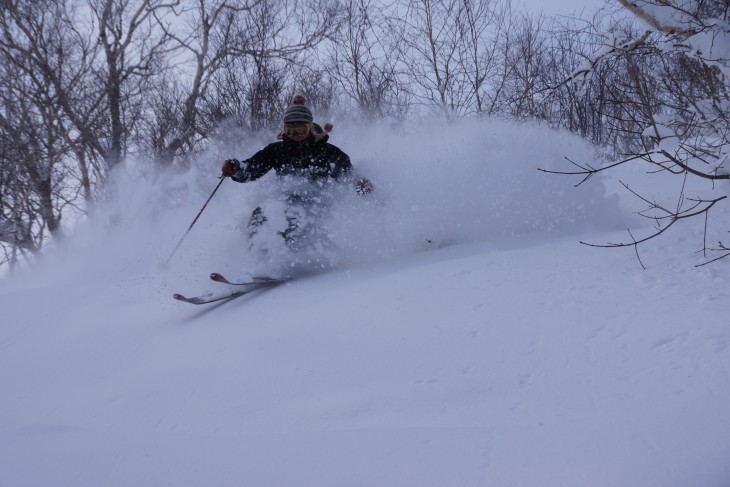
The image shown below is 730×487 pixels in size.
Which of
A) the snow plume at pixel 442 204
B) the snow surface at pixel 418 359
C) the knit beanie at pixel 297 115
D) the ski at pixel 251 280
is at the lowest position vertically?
the snow surface at pixel 418 359

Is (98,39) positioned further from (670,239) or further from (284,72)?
(670,239)

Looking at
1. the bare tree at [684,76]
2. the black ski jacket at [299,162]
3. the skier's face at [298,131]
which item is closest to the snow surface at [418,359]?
the black ski jacket at [299,162]

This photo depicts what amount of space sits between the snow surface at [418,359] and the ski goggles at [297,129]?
0.92 m

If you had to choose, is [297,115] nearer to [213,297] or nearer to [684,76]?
[213,297]

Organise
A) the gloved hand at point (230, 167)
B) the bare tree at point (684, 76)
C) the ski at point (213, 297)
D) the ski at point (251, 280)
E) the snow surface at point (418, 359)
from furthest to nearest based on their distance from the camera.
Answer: the gloved hand at point (230, 167) → the ski at point (251, 280) → the ski at point (213, 297) → the bare tree at point (684, 76) → the snow surface at point (418, 359)

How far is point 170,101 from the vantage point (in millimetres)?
13539

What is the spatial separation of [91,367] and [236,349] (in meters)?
0.96

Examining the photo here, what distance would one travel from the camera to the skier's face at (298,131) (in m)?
5.03

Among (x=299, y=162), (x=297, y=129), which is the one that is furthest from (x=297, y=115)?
(x=299, y=162)

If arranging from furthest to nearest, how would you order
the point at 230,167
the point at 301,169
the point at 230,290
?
the point at 301,169 → the point at 230,167 → the point at 230,290

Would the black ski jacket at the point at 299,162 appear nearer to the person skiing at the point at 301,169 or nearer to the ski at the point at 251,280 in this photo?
the person skiing at the point at 301,169

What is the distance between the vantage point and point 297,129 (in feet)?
16.5

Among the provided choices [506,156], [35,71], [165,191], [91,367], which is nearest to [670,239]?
[506,156]

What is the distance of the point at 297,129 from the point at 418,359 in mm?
3243
